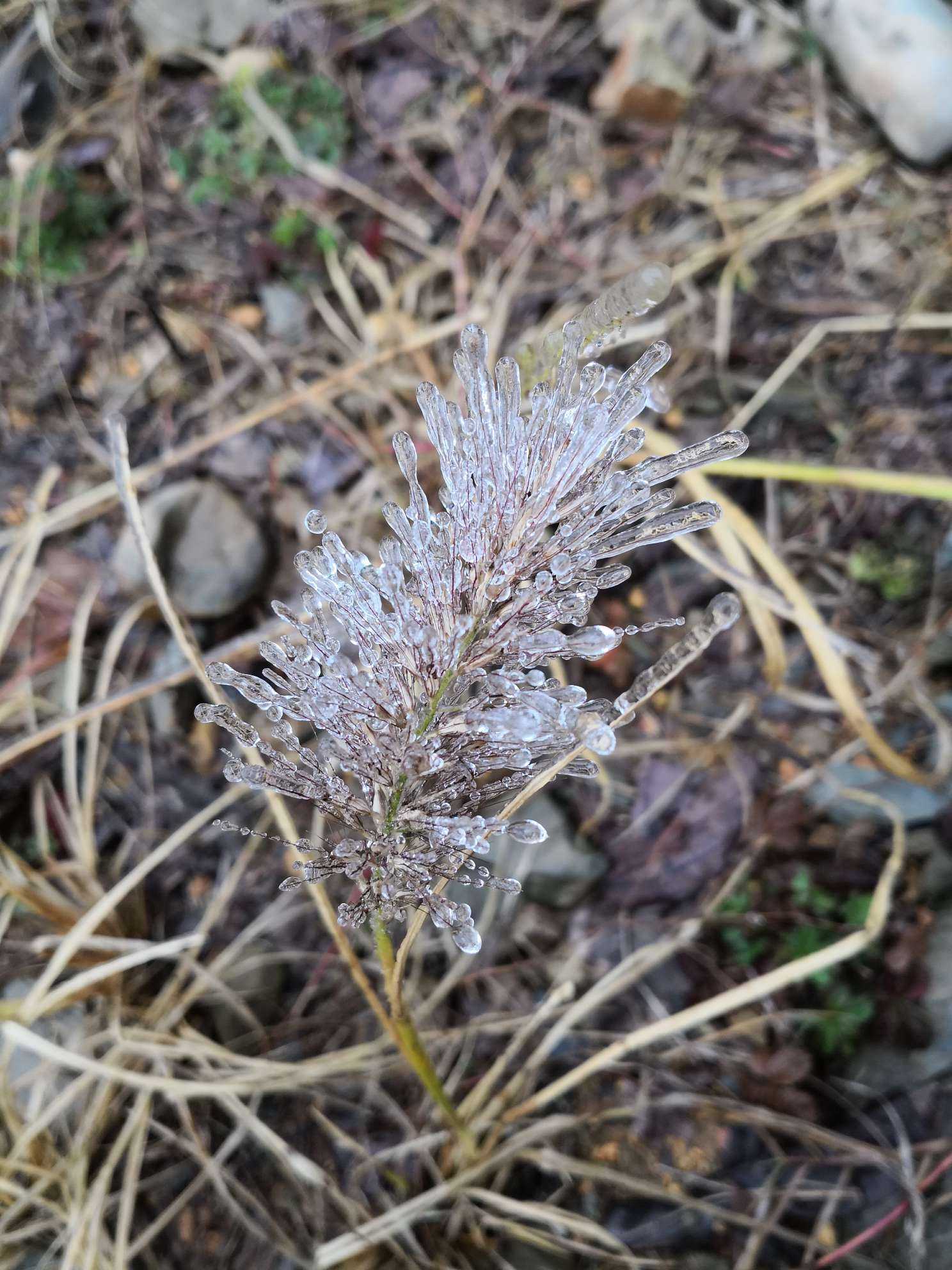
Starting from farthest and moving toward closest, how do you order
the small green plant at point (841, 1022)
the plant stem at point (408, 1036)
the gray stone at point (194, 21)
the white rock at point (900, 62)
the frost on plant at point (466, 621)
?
the gray stone at point (194, 21)
the white rock at point (900, 62)
the small green plant at point (841, 1022)
the plant stem at point (408, 1036)
the frost on plant at point (466, 621)

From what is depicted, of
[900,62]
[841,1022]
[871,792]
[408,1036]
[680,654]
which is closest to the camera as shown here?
[680,654]

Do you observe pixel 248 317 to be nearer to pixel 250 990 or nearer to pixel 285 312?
pixel 285 312

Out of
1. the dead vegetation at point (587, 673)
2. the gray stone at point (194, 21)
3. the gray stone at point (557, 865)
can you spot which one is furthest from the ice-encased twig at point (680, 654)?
the gray stone at point (194, 21)

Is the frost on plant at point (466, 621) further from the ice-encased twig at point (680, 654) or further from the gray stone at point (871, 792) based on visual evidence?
the gray stone at point (871, 792)

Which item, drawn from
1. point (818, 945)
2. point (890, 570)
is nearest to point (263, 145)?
point (890, 570)

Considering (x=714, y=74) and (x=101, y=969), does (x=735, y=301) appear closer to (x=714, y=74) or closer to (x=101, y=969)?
(x=714, y=74)
